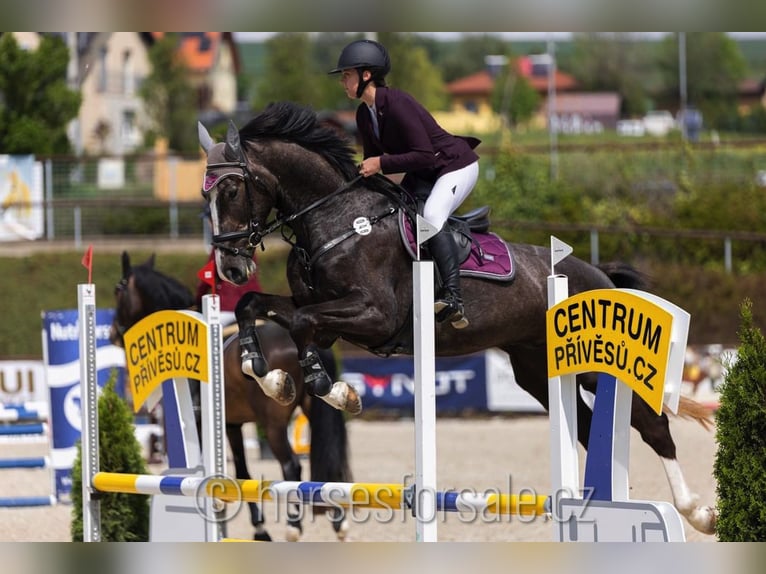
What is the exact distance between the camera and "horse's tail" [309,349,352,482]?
21.0 feet

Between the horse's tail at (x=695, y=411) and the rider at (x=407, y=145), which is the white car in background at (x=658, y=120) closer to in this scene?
the horse's tail at (x=695, y=411)

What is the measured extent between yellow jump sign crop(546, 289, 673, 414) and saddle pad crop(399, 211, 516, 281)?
1.12m

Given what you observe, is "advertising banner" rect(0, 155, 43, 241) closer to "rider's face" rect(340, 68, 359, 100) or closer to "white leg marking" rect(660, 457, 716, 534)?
"rider's face" rect(340, 68, 359, 100)

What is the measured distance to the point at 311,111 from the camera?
5250 mm

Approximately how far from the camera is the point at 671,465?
199 inches

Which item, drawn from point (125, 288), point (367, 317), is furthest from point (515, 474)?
point (367, 317)

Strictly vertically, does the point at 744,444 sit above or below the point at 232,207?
below

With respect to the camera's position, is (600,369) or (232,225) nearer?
(600,369)

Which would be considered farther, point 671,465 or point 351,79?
point 671,465

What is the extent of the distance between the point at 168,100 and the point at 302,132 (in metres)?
33.8

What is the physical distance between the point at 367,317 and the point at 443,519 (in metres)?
2.60

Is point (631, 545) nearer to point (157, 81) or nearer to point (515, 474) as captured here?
point (515, 474)

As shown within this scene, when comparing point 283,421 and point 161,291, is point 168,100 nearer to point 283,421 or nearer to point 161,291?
point 161,291

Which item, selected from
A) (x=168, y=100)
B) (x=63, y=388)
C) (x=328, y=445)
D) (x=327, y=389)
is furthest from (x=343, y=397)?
(x=168, y=100)
